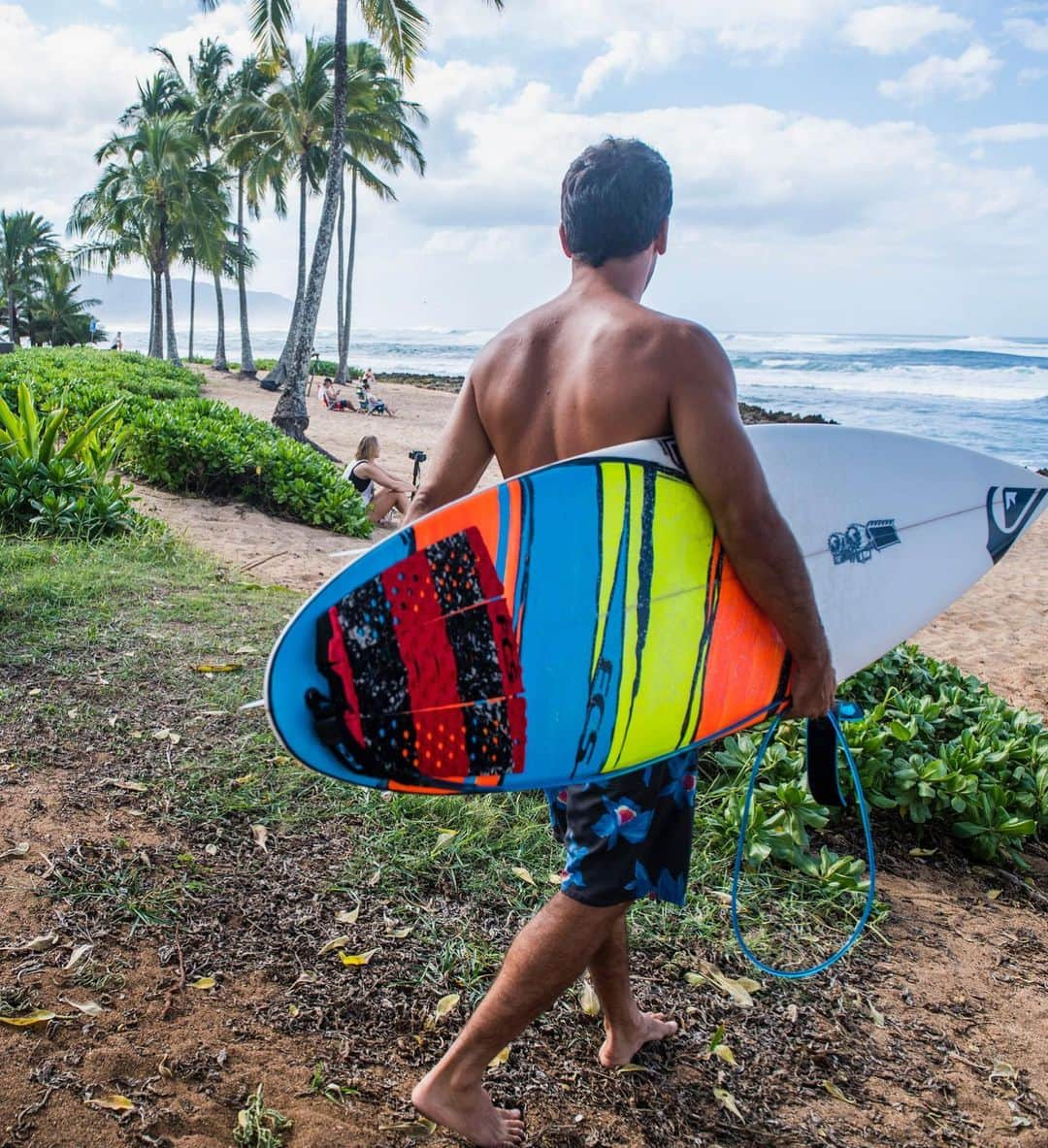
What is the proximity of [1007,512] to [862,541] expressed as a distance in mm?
873

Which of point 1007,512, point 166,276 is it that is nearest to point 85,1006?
point 1007,512

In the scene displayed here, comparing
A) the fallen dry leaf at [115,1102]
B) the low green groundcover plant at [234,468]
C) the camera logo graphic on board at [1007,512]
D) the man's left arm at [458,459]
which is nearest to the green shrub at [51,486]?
the low green groundcover plant at [234,468]

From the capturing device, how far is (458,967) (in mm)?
2061

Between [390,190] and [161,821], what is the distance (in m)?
29.3

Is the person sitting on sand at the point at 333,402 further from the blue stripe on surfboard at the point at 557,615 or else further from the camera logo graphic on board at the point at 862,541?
the blue stripe on surfboard at the point at 557,615

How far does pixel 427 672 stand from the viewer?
5.32ft

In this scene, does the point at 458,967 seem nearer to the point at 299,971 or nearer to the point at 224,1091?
the point at 299,971

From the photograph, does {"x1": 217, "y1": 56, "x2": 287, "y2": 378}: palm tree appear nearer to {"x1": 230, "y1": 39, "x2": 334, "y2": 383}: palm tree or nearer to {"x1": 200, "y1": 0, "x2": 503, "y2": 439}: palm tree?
{"x1": 230, "y1": 39, "x2": 334, "y2": 383}: palm tree

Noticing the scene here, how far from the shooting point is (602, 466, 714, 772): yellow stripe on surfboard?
66.2 inches

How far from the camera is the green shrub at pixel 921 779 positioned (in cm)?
264

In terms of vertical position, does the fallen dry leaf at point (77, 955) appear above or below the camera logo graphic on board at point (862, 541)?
below

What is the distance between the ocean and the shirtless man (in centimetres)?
1730

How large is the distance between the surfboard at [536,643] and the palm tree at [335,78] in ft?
42.2

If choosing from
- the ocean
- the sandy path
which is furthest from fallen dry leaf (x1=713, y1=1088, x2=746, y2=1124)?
the ocean
